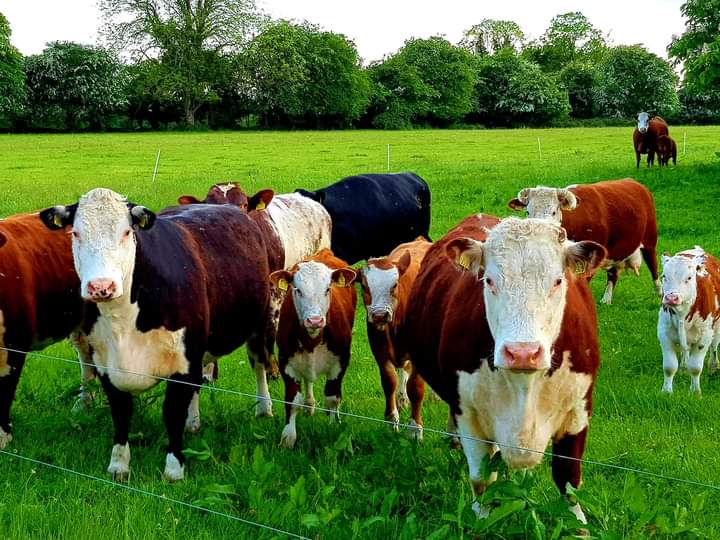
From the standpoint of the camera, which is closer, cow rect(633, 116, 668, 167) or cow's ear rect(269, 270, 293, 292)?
cow's ear rect(269, 270, 293, 292)

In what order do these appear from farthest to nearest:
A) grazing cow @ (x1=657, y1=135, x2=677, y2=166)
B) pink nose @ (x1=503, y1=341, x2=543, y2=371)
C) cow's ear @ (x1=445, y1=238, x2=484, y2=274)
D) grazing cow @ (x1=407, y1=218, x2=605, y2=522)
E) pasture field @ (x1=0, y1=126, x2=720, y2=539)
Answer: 1. grazing cow @ (x1=657, y1=135, x2=677, y2=166)
2. pasture field @ (x1=0, y1=126, x2=720, y2=539)
3. cow's ear @ (x1=445, y1=238, x2=484, y2=274)
4. grazing cow @ (x1=407, y1=218, x2=605, y2=522)
5. pink nose @ (x1=503, y1=341, x2=543, y2=371)

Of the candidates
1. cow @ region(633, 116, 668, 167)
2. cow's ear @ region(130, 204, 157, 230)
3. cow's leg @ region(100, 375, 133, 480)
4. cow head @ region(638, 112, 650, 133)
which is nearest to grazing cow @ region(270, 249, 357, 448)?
cow's leg @ region(100, 375, 133, 480)

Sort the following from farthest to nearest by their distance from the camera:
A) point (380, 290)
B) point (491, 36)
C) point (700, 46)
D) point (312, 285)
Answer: point (491, 36) < point (700, 46) < point (380, 290) < point (312, 285)

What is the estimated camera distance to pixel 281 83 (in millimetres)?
58906

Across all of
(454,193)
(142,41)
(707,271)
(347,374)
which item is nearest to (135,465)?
(347,374)

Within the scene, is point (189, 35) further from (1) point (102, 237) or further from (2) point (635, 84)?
(1) point (102, 237)

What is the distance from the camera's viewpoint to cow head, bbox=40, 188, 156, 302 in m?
4.25

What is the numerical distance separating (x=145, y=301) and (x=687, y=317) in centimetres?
455

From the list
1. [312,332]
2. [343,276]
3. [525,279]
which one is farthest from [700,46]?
[525,279]

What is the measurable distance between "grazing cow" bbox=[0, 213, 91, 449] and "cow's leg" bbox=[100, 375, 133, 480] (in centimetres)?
100

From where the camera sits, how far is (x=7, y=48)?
2037 inches

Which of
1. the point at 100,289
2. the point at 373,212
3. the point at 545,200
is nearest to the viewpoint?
the point at 100,289

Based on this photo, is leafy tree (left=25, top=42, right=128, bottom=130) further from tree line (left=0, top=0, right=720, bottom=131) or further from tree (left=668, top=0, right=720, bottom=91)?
tree (left=668, top=0, right=720, bottom=91)

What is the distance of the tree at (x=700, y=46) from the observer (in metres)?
18.6
